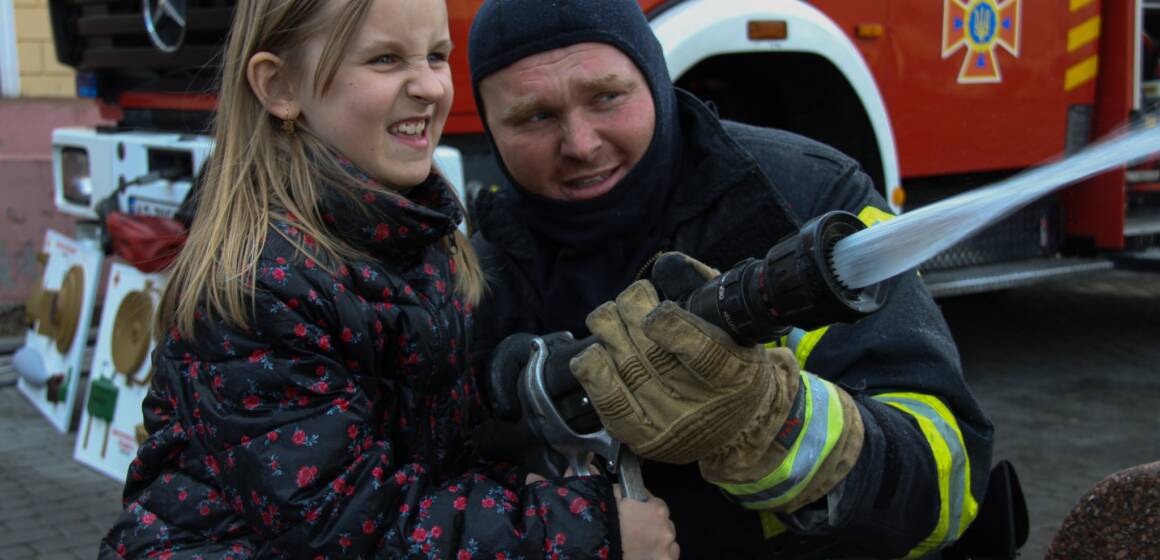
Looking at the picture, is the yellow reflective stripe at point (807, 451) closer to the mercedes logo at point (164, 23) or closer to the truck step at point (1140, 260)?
the mercedes logo at point (164, 23)

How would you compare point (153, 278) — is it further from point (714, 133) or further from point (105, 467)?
point (714, 133)

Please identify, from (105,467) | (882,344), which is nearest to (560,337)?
(882,344)

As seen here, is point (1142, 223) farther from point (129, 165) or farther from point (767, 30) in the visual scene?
point (129, 165)

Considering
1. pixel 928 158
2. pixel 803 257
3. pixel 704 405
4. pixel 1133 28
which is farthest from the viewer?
pixel 1133 28

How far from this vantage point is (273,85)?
193 cm

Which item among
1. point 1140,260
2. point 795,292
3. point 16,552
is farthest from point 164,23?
point 1140,260

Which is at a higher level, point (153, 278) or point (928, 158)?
point (928, 158)

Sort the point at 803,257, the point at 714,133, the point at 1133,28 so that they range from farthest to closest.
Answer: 1. the point at 1133,28
2. the point at 714,133
3. the point at 803,257

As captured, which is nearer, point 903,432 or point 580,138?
point 903,432

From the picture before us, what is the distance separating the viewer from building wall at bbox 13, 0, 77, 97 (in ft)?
23.2

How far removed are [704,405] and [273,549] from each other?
0.64 metres

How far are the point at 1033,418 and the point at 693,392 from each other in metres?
4.13

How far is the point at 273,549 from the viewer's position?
5.56 feet

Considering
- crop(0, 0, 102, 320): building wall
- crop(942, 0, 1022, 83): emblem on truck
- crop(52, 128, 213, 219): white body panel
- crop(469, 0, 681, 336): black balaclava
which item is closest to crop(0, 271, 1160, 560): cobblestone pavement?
crop(0, 0, 102, 320): building wall
